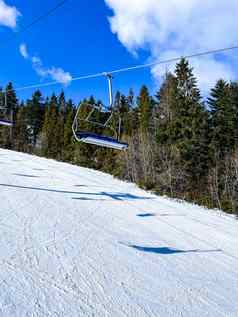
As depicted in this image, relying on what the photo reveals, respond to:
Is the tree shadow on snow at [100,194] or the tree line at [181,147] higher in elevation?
the tree line at [181,147]

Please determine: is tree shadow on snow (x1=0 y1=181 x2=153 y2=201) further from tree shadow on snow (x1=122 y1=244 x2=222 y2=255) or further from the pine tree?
the pine tree

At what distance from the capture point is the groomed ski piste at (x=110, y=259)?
433 centimetres

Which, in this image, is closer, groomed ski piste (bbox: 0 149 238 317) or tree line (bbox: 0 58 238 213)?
groomed ski piste (bbox: 0 149 238 317)

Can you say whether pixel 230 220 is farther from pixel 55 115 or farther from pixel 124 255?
pixel 55 115

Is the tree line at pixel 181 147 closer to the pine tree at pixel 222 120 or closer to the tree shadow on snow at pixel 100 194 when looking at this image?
the pine tree at pixel 222 120

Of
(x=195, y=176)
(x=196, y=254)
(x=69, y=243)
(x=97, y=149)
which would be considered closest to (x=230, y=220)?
(x=196, y=254)

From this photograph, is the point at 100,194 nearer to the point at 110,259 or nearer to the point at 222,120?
the point at 110,259

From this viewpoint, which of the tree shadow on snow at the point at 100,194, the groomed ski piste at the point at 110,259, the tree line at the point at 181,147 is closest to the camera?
the groomed ski piste at the point at 110,259

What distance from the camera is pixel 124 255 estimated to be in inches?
246

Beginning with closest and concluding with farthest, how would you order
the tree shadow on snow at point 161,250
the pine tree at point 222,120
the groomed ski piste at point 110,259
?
the groomed ski piste at point 110,259, the tree shadow on snow at point 161,250, the pine tree at point 222,120

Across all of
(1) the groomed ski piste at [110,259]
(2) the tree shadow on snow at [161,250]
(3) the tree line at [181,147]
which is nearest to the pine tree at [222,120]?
(3) the tree line at [181,147]

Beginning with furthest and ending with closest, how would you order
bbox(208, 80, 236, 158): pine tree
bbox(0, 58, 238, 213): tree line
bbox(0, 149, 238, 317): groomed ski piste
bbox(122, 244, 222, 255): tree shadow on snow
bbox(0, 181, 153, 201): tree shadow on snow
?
bbox(208, 80, 236, 158): pine tree, bbox(0, 58, 238, 213): tree line, bbox(0, 181, 153, 201): tree shadow on snow, bbox(122, 244, 222, 255): tree shadow on snow, bbox(0, 149, 238, 317): groomed ski piste

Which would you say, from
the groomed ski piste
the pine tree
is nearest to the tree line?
the pine tree

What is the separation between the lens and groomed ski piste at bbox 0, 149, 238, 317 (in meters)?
4.33
